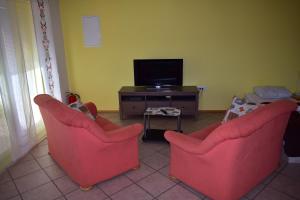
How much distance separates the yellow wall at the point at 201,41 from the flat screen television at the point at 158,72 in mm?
256

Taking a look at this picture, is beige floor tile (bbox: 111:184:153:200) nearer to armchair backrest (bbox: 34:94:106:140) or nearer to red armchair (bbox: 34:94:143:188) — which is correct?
red armchair (bbox: 34:94:143:188)

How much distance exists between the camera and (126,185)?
2.63m

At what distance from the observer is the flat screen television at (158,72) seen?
450 centimetres

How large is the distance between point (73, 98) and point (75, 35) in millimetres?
1292

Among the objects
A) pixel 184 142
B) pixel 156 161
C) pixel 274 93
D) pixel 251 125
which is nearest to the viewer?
pixel 251 125

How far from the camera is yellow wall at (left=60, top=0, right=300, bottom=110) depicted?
437 centimetres

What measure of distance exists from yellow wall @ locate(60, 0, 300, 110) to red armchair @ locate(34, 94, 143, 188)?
216 cm

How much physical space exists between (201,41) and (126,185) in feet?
10.4

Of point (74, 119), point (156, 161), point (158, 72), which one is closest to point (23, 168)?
point (74, 119)

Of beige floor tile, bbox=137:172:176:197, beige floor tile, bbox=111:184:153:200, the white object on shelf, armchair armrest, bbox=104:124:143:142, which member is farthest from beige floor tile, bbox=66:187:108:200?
the white object on shelf

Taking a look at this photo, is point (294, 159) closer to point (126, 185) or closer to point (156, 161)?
point (156, 161)

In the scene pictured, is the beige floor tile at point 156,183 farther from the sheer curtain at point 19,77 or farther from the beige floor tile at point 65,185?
the sheer curtain at point 19,77

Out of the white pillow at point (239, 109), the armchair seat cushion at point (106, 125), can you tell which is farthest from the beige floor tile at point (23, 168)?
the white pillow at point (239, 109)

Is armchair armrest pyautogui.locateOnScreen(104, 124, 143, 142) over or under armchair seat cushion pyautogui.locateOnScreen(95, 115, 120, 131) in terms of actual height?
over
